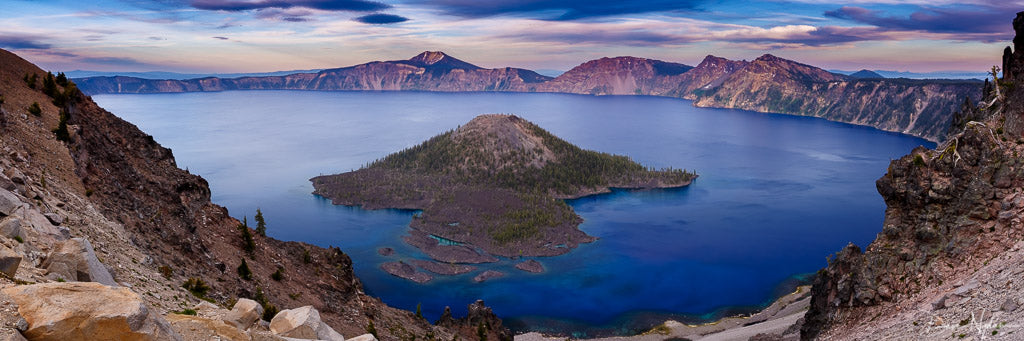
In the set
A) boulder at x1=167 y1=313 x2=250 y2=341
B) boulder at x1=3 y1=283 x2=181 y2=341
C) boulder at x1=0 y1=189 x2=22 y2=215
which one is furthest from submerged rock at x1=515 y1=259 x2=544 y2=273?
boulder at x1=3 y1=283 x2=181 y2=341

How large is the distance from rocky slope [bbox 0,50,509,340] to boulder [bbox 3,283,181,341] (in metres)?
1.83

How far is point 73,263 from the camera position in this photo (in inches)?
826

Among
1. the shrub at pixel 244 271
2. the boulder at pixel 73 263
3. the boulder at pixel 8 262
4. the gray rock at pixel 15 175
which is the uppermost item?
A: the gray rock at pixel 15 175

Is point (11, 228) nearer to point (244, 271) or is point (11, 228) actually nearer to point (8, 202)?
point (8, 202)

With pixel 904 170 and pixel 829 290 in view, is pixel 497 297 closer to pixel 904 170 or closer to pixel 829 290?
pixel 829 290

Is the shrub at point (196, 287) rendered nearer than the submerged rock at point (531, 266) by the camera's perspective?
Yes

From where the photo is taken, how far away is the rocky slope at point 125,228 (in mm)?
23812

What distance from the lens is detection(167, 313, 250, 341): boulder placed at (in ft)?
63.7

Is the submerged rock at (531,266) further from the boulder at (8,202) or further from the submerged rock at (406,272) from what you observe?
the boulder at (8,202)

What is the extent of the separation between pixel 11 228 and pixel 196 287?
501 inches

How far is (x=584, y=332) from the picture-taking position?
103 meters

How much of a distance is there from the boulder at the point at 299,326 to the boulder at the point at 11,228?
394 inches

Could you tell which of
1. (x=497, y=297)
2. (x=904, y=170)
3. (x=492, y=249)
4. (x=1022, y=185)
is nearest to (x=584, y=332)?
(x=497, y=297)

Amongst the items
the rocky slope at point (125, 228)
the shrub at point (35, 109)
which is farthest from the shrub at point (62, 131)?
the shrub at point (35, 109)
